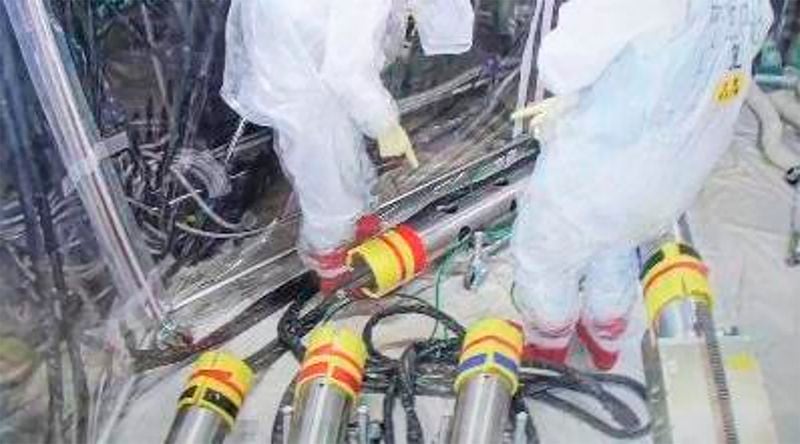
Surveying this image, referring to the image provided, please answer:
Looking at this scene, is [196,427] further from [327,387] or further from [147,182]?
[147,182]

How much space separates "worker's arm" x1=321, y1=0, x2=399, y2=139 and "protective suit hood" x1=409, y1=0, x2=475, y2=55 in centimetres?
16

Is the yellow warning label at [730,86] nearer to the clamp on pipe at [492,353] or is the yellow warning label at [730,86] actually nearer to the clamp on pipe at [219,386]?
the clamp on pipe at [492,353]

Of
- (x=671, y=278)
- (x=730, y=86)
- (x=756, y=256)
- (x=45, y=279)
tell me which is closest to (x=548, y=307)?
(x=671, y=278)

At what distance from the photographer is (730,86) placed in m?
1.25

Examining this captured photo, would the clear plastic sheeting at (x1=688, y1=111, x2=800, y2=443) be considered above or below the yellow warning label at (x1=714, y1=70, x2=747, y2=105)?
above

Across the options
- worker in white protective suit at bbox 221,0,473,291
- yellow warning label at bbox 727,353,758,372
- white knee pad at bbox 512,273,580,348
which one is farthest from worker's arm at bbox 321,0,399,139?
yellow warning label at bbox 727,353,758,372

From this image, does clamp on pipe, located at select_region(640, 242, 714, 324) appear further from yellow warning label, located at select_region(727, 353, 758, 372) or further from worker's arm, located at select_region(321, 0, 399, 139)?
worker's arm, located at select_region(321, 0, 399, 139)

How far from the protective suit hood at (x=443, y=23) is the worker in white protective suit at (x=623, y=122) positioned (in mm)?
304

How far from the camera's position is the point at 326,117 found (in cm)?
151

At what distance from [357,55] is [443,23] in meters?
0.28

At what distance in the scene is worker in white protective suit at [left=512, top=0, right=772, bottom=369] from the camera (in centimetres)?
117

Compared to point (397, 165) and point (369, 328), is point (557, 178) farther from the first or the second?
point (397, 165)

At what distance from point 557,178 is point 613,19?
9.7 inches

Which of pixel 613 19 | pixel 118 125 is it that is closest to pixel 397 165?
pixel 118 125
